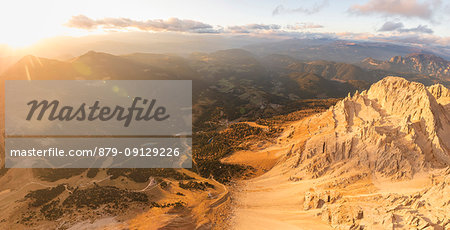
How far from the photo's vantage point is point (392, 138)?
57.8 m

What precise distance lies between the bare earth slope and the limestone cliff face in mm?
199

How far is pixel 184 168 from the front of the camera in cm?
7819

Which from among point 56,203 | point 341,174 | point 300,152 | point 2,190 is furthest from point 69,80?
point 341,174

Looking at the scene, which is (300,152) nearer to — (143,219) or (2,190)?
(143,219)

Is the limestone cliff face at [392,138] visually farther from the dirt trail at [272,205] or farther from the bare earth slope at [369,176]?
the dirt trail at [272,205]

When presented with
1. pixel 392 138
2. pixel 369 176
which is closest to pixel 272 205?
pixel 369 176

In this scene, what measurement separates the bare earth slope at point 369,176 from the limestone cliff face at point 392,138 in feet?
0.65

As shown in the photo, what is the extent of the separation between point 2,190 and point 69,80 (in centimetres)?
13842

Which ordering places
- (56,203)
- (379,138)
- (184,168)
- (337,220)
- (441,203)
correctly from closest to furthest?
(441,203), (337,220), (56,203), (379,138), (184,168)

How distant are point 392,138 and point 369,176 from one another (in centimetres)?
1411

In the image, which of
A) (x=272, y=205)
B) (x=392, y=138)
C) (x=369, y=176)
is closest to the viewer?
(x=369, y=176)

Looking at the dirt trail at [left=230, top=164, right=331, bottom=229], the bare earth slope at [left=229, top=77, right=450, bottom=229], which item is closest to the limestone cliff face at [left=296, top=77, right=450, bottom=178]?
the bare earth slope at [left=229, top=77, right=450, bottom=229]

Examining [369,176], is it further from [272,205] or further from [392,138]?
[272,205]

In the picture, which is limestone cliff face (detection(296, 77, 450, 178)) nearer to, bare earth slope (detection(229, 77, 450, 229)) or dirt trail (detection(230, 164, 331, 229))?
bare earth slope (detection(229, 77, 450, 229))
